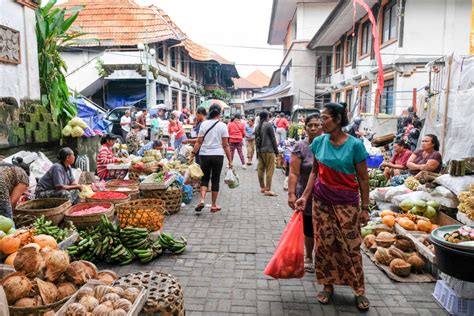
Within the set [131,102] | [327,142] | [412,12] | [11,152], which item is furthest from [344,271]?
[131,102]

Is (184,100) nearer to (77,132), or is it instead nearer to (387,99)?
(387,99)

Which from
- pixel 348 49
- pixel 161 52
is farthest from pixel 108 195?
pixel 348 49

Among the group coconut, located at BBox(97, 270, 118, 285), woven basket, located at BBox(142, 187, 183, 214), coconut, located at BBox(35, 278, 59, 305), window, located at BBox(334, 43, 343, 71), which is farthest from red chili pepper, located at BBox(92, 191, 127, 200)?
window, located at BBox(334, 43, 343, 71)

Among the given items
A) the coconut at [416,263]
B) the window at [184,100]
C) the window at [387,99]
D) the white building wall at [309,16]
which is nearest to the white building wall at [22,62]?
the coconut at [416,263]

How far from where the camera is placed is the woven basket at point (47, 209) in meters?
4.81

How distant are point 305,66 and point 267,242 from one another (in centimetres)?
2444

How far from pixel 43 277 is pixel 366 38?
57.6 feet

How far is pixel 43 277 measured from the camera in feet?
9.56

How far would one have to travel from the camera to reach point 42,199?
17.6 ft

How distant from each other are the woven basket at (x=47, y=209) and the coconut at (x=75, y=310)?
9.08 feet

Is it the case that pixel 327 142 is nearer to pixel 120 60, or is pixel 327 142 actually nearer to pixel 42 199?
pixel 42 199

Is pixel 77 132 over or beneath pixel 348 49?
beneath

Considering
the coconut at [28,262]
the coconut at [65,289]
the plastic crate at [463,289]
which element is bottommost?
the plastic crate at [463,289]

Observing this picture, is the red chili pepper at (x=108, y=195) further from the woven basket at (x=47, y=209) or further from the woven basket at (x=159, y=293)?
the woven basket at (x=159, y=293)
